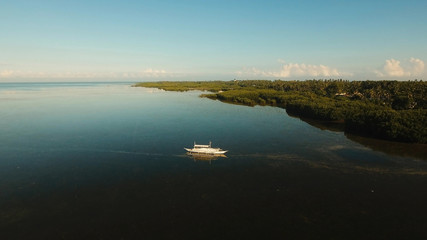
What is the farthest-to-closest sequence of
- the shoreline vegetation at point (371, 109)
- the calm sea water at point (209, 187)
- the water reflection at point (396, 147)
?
the shoreline vegetation at point (371, 109) → the water reflection at point (396, 147) → the calm sea water at point (209, 187)

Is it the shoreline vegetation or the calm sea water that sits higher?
the shoreline vegetation

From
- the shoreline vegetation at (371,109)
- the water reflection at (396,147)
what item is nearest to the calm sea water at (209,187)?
the water reflection at (396,147)

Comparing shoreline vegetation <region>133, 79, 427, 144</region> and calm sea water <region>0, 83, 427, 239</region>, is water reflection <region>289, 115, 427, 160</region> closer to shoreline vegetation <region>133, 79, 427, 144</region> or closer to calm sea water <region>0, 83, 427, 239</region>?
calm sea water <region>0, 83, 427, 239</region>

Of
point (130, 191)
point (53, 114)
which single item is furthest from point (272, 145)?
point (53, 114)

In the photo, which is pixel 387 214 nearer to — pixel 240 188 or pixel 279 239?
pixel 279 239

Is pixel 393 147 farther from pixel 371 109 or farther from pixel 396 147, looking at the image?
pixel 371 109

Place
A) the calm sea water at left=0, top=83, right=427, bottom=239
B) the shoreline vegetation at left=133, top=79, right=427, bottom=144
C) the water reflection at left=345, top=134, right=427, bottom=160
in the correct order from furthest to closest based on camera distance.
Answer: the shoreline vegetation at left=133, top=79, right=427, bottom=144, the water reflection at left=345, top=134, right=427, bottom=160, the calm sea water at left=0, top=83, right=427, bottom=239

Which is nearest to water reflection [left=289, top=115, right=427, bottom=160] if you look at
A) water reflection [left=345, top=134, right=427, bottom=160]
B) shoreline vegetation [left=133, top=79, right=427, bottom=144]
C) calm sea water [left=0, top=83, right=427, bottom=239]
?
water reflection [left=345, top=134, right=427, bottom=160]

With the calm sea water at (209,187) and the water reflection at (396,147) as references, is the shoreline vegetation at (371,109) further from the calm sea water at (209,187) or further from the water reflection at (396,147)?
the calm sea water at (209,187)
